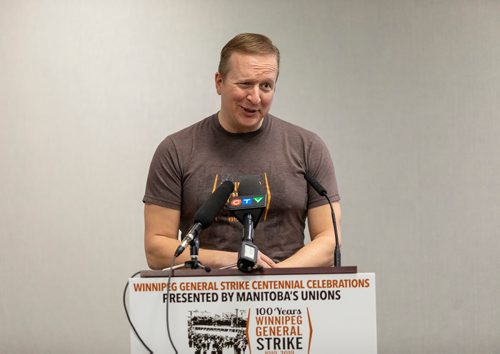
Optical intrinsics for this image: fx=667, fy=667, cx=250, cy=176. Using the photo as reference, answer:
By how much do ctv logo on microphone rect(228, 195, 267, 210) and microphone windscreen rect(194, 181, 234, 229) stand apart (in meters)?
0.03

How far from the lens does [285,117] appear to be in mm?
3326

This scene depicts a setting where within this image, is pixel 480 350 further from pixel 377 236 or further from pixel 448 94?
pixel 448 94

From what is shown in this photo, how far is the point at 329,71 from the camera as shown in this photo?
336 cm

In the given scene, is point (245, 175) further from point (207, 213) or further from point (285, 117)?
point (285, 117)

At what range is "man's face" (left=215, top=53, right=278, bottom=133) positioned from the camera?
2.11 m

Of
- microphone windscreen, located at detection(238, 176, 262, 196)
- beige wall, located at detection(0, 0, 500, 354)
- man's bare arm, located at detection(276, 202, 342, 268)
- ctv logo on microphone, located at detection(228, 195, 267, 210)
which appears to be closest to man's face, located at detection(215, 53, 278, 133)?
man's bare arm, located at detection(276, 202, 342, 268)

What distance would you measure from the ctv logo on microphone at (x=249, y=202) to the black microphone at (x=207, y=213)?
0.11 ft

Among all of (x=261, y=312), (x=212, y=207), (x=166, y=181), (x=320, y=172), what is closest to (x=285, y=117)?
(x=320, y=172)

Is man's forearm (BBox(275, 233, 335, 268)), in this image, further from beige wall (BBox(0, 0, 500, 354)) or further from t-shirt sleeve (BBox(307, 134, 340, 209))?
beige wall (BBox(0, 0, 500, 354))

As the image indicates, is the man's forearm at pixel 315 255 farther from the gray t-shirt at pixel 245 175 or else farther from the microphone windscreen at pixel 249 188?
the microphone windscreen at pixel 249 188

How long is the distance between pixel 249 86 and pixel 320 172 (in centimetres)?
37

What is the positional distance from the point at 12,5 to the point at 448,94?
2240mm

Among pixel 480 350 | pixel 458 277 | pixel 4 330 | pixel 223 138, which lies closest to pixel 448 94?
pixel 458 277

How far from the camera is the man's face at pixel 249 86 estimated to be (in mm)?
2109
